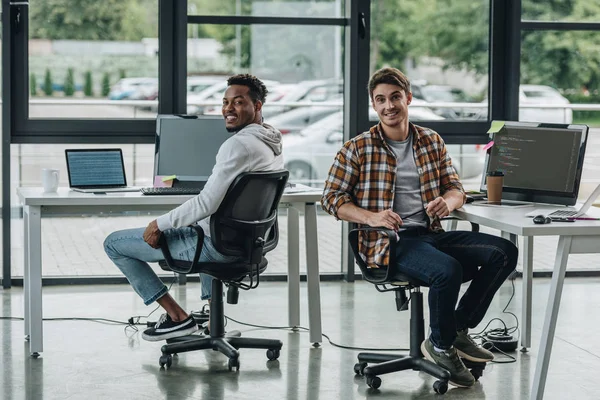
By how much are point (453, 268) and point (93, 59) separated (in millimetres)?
3082

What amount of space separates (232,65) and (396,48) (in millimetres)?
1044

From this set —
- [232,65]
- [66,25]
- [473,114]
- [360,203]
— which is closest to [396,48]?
[473,114]

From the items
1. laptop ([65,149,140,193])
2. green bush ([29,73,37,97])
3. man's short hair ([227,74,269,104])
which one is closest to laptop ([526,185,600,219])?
man's short hair ([227,74,269,104])

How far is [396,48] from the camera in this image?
20.1 ft

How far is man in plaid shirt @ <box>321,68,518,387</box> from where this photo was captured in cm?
380

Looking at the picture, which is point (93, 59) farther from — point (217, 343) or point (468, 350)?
point (468, 350)

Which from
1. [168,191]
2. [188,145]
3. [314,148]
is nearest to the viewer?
[168,191]

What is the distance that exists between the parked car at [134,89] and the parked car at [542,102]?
235 centimetres

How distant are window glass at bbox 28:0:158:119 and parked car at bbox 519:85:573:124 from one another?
2.35m

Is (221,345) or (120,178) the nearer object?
(221,345)

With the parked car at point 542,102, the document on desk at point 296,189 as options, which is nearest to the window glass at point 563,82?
the parked car at point 542,102

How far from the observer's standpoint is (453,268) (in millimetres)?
3678

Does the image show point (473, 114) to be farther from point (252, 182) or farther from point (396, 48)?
point (252, 182)

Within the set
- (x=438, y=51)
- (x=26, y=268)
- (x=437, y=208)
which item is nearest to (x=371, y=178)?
(x=437, y=208)
